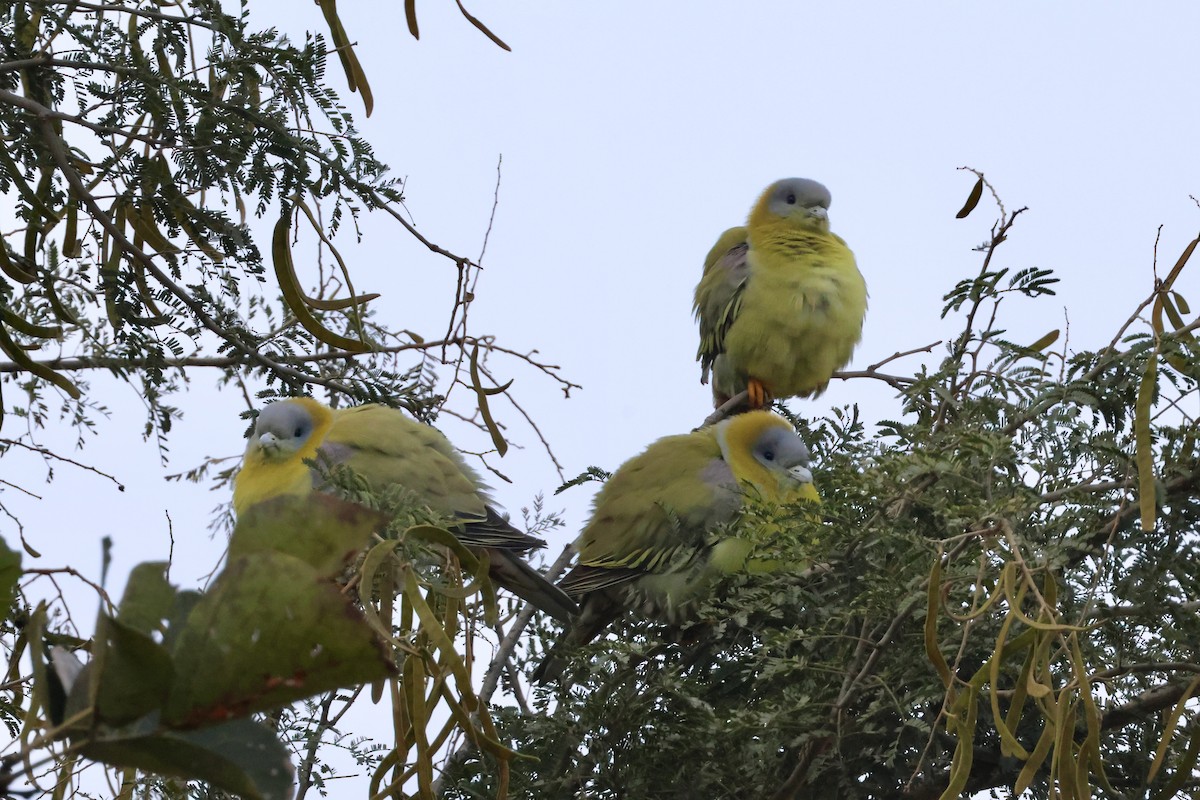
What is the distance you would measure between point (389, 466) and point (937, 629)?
132cm

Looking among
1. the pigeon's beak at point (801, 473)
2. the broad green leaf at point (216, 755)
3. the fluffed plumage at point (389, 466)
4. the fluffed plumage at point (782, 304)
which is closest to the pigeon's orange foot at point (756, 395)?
the fluffed plumage at point (782, 304)

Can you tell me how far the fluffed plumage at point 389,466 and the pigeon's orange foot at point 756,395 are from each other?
1.63 m

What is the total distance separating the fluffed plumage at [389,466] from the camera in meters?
2.59

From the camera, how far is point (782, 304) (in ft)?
14.0

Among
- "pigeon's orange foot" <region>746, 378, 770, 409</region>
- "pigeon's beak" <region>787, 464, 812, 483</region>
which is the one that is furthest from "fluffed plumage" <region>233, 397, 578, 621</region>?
"pigeon's orange foot" <region>746, 378, 770, 409</region>

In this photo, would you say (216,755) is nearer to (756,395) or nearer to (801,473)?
(801,473)

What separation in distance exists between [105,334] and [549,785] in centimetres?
186

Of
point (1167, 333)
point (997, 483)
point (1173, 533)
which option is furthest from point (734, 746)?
point (1167, 333)

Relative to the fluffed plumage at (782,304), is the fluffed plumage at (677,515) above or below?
below

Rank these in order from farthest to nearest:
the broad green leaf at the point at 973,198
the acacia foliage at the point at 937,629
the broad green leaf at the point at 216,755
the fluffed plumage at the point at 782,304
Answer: the fluffed plumage at the point at 782,304 → the broad green leaf at the point at 973,198 → the acacia foliage at the point at 937,629 → the broad green leaf at the point at 216,755

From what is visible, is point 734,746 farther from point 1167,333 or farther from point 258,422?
point 258,422

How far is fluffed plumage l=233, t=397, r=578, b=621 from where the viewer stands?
2.59m

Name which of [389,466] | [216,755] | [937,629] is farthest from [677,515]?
[216,755]

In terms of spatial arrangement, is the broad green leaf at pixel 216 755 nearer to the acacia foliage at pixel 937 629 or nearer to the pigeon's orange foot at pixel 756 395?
the acacia foliage at pixel 937 629
